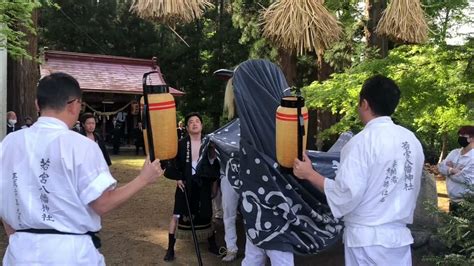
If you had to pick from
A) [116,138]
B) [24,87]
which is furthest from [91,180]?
[116,138]

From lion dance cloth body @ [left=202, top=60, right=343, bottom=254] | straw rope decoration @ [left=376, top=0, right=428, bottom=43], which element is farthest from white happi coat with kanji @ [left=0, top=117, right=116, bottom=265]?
straw rope decoration @ [left=376, top=0, right=428, bottom=43]

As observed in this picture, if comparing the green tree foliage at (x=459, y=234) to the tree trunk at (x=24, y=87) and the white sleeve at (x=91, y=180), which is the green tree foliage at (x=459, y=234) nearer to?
the white sleeve at (x=91, y=180)

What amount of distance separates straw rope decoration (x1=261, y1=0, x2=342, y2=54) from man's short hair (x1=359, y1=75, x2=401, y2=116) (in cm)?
179

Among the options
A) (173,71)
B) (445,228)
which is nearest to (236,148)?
(445,228)

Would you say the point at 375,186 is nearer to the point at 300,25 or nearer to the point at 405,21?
the point at 300,25

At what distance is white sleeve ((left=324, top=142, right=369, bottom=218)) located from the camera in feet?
8.63

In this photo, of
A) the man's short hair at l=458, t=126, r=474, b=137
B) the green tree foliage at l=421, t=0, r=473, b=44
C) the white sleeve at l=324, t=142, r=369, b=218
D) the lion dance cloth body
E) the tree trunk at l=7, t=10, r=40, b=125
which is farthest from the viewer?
the tree trunk at l=7, t=10, r=40, b=125

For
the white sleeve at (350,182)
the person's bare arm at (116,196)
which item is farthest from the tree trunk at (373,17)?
the person's bare arm at (116,196)

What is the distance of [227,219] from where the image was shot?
5.21m

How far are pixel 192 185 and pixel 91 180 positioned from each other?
127 inches

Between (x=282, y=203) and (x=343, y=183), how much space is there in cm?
118

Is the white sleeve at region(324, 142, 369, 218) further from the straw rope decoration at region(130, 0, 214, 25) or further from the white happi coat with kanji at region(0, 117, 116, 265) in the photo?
the straw rope decoration at region(130, 0, 214, 25)

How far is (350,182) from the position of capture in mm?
2629

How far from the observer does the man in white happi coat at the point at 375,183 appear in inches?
105
